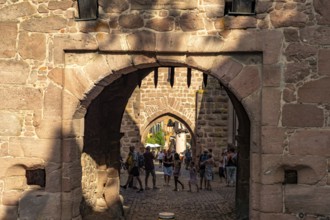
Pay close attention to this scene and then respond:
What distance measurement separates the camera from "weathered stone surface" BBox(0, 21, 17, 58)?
5.30m

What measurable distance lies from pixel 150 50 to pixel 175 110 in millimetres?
12149

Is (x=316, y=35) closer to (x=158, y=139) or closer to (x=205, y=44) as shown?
(x=205, y=44)

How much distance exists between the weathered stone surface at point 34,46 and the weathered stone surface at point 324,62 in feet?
10.7

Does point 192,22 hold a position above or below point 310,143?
above

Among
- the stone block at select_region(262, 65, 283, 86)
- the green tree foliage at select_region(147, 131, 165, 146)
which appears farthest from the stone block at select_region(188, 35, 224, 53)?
the green tree foliage at select_region(147, 131, 165, 146)

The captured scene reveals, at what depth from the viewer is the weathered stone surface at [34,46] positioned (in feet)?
17.2

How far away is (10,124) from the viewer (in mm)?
5277

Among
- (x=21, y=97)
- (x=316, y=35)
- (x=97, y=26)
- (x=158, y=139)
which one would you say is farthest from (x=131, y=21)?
(x=158, y=139)

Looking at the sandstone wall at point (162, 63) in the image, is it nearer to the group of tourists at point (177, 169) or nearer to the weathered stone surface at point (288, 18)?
the weathered stone surface at point (288, 18)

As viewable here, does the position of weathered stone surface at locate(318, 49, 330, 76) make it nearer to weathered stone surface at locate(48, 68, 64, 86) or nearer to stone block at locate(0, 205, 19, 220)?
weathered stone surface at locate(48, 68, 64, 86)

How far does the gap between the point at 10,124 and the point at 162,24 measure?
88.1 inches

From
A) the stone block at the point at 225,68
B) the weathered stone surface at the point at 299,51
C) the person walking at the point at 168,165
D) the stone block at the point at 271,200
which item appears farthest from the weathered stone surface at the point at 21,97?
the person walking at the point at 168,165

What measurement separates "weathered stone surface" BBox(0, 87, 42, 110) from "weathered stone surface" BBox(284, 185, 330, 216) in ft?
10.3

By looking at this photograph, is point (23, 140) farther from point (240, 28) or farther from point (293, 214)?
point (293, 214)
